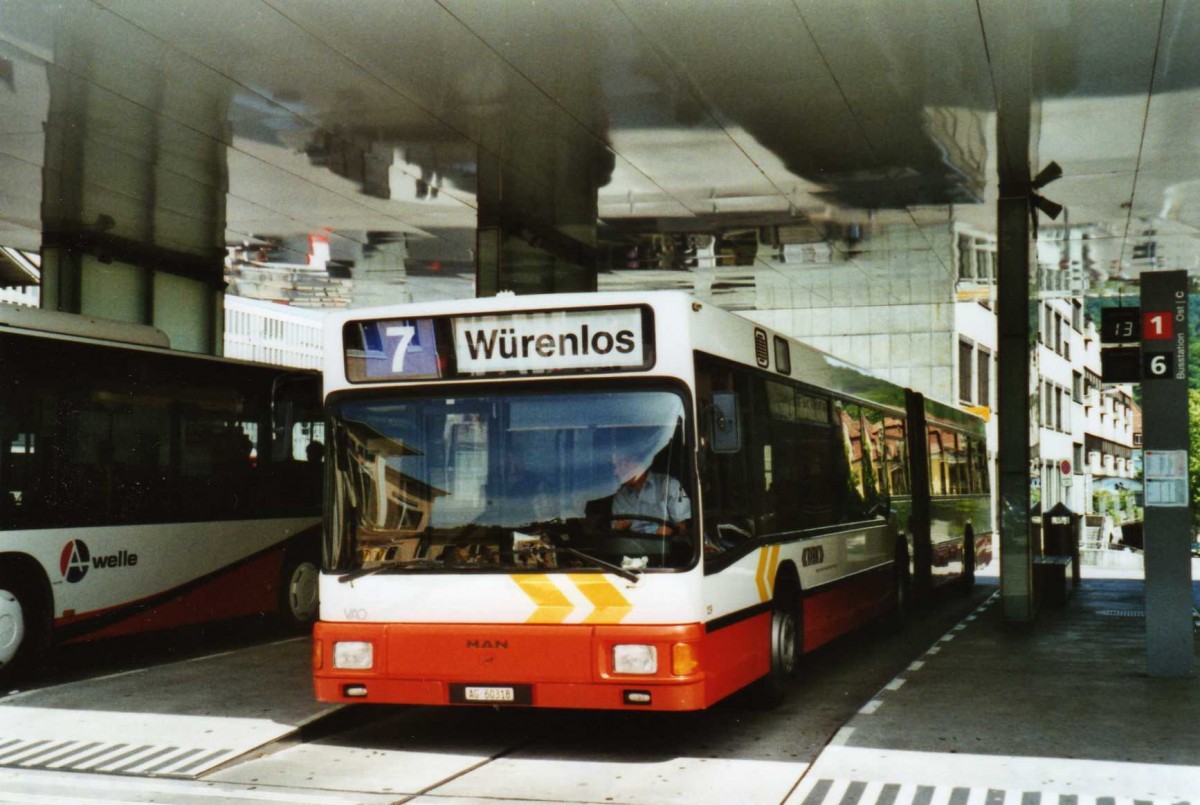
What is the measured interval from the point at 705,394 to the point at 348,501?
93.9 inches

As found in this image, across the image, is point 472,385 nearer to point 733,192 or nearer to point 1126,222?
point 733,192

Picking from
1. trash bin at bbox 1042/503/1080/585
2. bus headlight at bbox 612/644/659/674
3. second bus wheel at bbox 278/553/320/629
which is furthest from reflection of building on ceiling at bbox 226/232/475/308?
bus headlight at bbox 612/644/659/674

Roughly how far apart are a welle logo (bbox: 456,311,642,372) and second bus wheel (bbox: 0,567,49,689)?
5.29m

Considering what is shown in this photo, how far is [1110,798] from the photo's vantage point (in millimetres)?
7621

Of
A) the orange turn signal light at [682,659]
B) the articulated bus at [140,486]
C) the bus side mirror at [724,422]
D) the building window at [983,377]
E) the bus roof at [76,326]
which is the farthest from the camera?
the building window at [983,377]

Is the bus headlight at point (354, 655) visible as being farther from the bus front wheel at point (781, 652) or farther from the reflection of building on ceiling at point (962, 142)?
the reflection of building on ceiling at point (962, 142)

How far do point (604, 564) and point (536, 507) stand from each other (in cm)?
55

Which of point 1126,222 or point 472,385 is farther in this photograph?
point 1126,222

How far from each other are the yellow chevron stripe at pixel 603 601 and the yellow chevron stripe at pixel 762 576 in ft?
5.69

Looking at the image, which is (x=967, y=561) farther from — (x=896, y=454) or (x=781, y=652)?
(x=781, y=652)

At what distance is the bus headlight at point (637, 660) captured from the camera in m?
8.48

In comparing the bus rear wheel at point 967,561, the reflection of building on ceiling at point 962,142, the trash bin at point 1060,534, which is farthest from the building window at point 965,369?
the reflection of building on ceiling at point 962,142

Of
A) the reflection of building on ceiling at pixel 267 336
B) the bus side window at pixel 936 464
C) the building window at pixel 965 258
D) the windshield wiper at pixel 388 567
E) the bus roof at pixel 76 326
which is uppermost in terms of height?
the reflection of building on ceiling at pixel 267 336

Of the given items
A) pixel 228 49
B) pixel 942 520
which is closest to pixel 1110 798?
pixel 228 49
